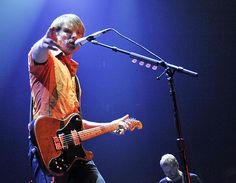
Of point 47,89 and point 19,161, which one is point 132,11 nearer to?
point 19,161

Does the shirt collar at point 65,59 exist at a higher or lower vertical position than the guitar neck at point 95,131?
higher

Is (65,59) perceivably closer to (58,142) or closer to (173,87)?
(58,142)

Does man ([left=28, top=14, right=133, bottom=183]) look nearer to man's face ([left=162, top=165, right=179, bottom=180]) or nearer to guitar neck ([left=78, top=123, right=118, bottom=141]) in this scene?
guitar neck ([left=78, top=123, right=118, bottom=141])

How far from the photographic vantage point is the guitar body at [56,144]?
2775mm

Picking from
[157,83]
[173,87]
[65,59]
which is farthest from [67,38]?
[157,83]

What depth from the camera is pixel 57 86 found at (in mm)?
3000

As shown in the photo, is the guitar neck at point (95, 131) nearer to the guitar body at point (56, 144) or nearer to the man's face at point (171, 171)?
the guitar body at point (56, 144)

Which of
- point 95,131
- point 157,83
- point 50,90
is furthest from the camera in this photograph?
point 157,83

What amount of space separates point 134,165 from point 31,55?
3295 mm

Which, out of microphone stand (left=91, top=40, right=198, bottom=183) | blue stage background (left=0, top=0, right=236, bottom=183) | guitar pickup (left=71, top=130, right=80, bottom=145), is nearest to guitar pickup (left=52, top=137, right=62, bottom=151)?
guitar pickup (left=71, top=130, right=80, bottom=145)

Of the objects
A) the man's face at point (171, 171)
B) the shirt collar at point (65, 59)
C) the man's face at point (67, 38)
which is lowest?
the man's face at point (171, 171)

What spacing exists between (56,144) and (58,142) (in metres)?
0.03

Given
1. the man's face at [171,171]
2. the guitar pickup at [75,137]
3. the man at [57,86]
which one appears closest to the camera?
the man at [57,86]

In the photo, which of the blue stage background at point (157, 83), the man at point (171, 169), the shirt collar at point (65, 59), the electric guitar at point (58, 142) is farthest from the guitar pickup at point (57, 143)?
the blue stage background at point (157, 83)
